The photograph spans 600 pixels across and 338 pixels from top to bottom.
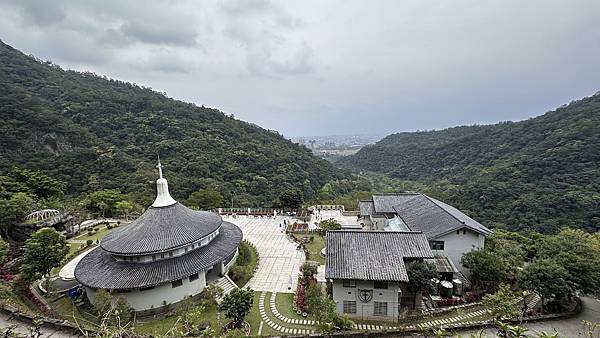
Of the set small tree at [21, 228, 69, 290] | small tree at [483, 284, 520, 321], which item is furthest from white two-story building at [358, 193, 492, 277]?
small tree at [21, 228, 69, 290]

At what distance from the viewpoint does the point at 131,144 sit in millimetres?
62281

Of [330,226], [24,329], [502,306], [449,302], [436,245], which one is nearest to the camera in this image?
[24,329]

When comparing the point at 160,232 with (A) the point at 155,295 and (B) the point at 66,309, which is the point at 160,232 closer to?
(A) the point at 155,295

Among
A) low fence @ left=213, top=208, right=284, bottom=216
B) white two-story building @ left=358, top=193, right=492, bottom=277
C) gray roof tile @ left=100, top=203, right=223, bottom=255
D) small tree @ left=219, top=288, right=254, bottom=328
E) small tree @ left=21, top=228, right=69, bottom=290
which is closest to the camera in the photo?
small tree @ left=219, top=288, right=254, bottom=328

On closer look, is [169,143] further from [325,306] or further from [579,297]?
[579,297]

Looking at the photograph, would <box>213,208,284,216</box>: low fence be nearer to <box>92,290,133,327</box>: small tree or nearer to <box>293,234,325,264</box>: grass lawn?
<box>293,234,325,264</box>: grass lawn

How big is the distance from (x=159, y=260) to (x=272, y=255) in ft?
30.9

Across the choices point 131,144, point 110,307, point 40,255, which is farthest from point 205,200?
point 131,144

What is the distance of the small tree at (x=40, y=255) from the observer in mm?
17250

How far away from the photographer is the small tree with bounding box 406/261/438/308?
16.9 meters

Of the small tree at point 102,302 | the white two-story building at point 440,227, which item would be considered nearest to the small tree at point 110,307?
Answer: the small tree at point 102,302

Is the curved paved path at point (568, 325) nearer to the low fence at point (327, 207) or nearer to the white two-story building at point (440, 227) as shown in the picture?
the white two-story building at point (440, 227)

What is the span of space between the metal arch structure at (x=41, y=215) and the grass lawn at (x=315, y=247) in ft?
75.8

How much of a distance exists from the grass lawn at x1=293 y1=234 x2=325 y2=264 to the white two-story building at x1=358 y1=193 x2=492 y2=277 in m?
6.69
